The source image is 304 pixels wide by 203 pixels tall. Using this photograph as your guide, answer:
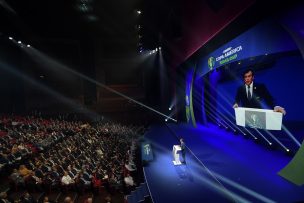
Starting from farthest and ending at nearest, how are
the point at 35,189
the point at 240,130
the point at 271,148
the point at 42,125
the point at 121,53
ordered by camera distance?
the point at 121,53 → the point at 42,125 → the point at 240,130 → the point at 271,148 → the point at 35,189

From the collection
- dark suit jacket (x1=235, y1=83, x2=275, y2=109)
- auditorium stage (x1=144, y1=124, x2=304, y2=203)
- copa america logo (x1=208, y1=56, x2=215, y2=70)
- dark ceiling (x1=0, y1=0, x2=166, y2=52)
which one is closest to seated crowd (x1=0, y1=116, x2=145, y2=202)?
auditorium stage (x1=144, y1=124, x2=304, y2=203)

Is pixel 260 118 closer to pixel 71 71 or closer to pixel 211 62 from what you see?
pixel 211 62

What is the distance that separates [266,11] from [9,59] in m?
22.9

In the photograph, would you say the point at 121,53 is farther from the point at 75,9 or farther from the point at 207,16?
the point at 207,16

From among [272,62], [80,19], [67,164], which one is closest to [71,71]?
[80,19]

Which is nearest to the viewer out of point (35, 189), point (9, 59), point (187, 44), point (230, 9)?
point (230, 9)

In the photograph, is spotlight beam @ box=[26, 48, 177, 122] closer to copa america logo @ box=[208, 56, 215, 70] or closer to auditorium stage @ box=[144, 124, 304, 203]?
copa america logo @ box=[208, 56, 215, 70]

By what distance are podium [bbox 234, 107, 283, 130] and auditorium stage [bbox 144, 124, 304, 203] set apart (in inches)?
48.4

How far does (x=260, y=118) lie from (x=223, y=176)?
10.3 ft

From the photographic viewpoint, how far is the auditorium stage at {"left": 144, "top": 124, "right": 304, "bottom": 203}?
581 centimetres

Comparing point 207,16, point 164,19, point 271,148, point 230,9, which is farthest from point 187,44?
point 271,148

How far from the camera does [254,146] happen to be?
A: 10102mm

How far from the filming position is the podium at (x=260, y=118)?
800cm

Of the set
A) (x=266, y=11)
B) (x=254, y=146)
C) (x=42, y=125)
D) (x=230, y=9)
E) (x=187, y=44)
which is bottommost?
(x=254, y=146)
